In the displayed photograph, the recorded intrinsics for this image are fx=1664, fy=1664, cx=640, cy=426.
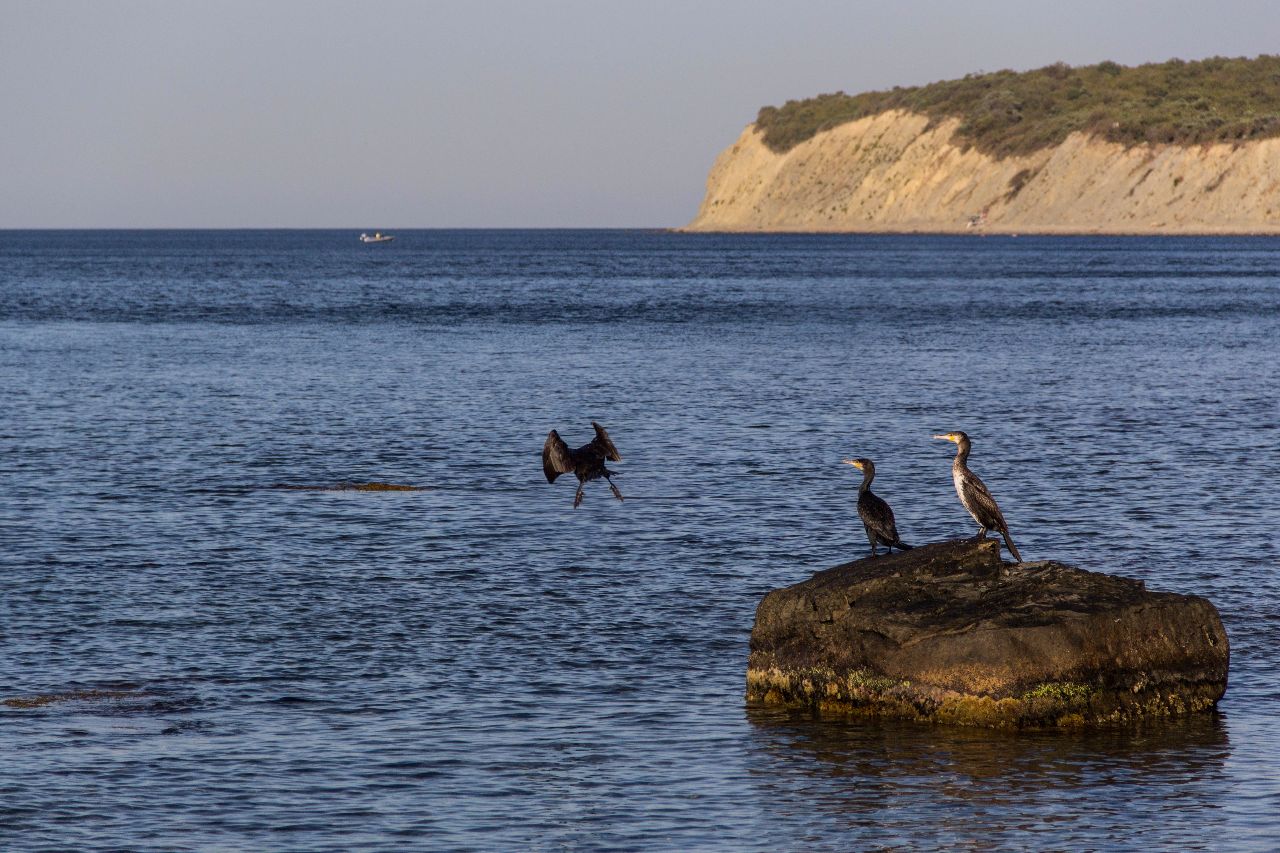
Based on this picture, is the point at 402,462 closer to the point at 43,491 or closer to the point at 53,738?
the point at 43,491

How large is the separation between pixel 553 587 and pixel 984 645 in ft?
26.8

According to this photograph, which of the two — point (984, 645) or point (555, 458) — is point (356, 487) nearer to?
point (555, 458)

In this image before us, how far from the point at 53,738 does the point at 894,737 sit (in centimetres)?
790

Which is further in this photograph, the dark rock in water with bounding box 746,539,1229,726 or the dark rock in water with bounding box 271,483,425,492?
the dark rock in water with bounding box 271,483,425,492

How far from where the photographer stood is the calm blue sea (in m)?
13.9

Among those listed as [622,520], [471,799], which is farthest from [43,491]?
[471,799]

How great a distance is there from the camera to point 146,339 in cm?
7506

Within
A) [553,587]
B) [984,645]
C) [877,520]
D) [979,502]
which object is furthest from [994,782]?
[553,587]

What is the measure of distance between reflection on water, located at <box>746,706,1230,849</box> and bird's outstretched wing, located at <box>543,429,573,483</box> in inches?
417

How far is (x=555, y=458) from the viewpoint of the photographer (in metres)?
26.9

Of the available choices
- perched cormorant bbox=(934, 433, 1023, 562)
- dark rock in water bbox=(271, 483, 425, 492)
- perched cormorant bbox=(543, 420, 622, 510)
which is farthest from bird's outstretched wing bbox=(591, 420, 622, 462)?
perched cormorant bbox=(934, 433, 1023, 562)

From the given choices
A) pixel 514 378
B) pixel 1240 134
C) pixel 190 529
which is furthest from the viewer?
pixel 1240 134

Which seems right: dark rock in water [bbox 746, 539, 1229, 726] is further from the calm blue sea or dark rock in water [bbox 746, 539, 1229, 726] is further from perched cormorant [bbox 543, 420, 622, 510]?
perched cormorant [bbox 543, 420, 622, 510]

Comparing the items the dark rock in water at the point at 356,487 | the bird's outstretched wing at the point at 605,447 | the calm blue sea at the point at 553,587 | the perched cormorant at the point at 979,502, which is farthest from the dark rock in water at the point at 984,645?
the dark rock in water at the point at 356,487
